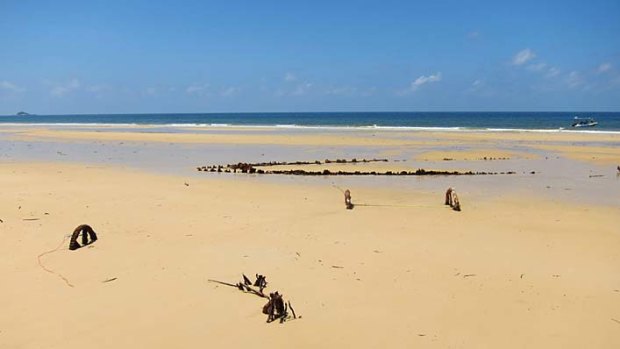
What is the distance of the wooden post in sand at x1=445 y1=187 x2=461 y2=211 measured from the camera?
33.4 ft

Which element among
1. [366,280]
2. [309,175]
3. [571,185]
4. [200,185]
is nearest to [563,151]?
[571,185]

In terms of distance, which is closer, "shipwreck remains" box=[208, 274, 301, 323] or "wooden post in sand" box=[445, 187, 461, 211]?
"shipwreck remains" box=[208, 274, 301, 323]

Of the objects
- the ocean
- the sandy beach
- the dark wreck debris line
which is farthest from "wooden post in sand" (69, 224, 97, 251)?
the ocean

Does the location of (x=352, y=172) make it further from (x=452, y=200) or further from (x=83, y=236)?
(x=83, y=236)

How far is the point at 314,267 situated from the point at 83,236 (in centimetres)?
331

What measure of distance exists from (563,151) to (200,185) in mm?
19218

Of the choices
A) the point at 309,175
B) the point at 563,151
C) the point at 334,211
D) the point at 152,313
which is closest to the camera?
the point at 152,313

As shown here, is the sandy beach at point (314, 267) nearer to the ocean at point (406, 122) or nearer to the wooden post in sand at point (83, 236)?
the wooden post in sand at point (83, 236)

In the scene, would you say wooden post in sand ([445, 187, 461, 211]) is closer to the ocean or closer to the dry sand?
the dry sand

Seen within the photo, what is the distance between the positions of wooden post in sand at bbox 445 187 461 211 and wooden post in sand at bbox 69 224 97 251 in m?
6.25

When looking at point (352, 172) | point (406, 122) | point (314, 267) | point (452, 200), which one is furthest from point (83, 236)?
point (406, 122)

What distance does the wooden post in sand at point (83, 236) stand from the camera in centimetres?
719

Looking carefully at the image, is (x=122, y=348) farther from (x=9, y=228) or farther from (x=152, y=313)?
(x=9, y=228)

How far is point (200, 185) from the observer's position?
13781 mm
